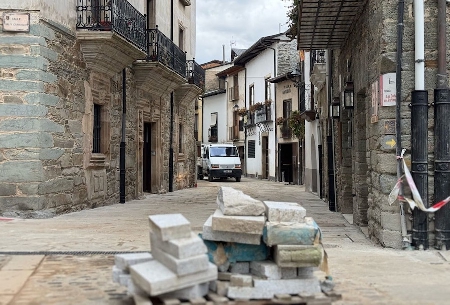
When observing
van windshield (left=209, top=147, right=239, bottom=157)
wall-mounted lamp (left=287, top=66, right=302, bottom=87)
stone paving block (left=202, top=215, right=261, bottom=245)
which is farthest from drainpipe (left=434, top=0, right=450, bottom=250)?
van windshield (left=209, top=147, right=239, bottom=157)

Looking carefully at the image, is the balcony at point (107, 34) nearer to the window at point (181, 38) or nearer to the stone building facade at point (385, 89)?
the stone building facade at point (385, 89)

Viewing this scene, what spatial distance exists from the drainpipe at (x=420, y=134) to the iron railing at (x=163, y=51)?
9.71 metres

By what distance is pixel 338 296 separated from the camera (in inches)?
159

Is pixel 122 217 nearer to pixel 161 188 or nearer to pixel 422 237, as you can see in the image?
pixel 422 237

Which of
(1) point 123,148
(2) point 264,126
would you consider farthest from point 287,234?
(2) point 264,126

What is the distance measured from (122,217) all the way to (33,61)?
3177 mm

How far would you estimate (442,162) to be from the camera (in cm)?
652

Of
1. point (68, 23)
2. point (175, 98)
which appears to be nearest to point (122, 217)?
point (68, 23)

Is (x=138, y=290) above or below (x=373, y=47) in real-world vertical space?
below

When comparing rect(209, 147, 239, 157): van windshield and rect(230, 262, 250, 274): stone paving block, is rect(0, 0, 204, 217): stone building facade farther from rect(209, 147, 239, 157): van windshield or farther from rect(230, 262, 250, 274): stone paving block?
rect(209, 147, 239, 157): van windshield

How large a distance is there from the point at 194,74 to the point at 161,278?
56.3 ft

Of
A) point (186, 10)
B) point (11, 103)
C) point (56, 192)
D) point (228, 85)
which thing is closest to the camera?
point (11, 103)

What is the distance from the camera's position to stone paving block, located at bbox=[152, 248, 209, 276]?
11.7 ft

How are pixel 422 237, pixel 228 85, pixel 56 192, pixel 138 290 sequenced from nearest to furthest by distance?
1. pixel 138 290
2. pixel 422 237
3. pixel 56 192
4. pixel 228 85
